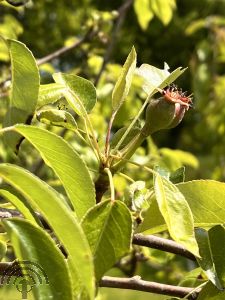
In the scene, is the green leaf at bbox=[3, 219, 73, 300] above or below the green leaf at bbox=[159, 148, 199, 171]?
above

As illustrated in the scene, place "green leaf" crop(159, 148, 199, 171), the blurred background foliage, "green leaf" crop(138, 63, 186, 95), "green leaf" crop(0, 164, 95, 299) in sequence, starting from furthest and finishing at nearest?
"green leaf" crop(159, 148, 199, 171), the blurred background foliage, "green leaf" crop(138, 63, 186, 95), "green leaf" crop(0, 164, 95, 299)

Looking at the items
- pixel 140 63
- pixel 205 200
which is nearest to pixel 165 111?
pixel 205 200

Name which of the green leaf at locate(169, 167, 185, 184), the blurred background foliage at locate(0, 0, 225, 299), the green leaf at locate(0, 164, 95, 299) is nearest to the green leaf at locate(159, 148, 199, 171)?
the blurred background foliage at locate(0, 0, 225, 299)

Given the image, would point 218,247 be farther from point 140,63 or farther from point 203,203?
point 140,63

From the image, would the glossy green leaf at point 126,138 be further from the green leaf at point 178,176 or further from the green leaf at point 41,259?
the green leaf at point 41,259

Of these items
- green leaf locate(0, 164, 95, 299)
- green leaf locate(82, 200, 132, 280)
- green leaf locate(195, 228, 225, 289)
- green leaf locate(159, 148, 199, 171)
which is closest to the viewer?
green leaf locate(0, 164, 95, 299)

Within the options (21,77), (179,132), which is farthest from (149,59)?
(21,77)

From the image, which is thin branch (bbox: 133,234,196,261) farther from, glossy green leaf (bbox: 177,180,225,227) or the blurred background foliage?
the blurred background foliage

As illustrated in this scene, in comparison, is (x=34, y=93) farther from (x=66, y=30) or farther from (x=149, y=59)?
(x=149, y=59)
